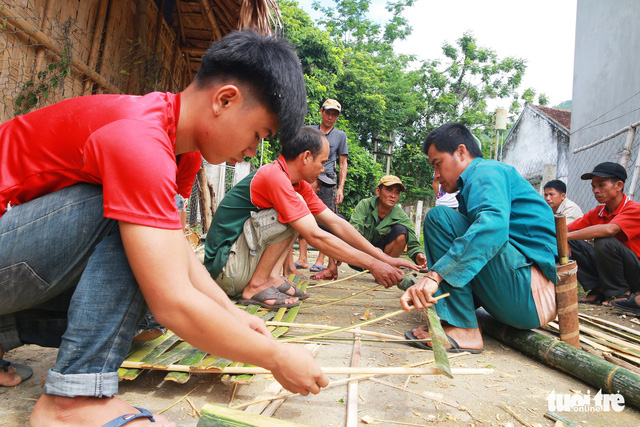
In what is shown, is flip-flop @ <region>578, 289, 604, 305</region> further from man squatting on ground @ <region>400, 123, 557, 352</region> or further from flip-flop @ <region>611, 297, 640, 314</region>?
man squatting on ground @ <region>400, 123, 557, 352</region>

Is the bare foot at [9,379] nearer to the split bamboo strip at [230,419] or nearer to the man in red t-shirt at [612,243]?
the split bamboo strip at [230,419]

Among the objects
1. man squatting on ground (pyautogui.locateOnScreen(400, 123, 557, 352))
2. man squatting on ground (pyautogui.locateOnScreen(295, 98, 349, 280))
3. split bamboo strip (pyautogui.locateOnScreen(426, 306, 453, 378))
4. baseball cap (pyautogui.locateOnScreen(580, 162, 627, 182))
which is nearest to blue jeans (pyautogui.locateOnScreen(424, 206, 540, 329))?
man squatting on ground (pyautogui.locateOnScreen(400, 123, 557, 352))

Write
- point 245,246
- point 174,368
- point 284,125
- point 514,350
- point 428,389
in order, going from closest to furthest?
point 284,125
point 174,368
point 428,389
point 514,350
point 245,246

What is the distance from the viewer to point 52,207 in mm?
1199

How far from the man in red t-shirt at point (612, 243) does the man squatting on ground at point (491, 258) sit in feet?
6.71

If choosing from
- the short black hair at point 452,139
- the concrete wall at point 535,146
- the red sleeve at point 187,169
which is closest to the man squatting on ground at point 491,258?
the short black hair at point 452,139

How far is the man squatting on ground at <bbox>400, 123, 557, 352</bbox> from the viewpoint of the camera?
2.01 metres

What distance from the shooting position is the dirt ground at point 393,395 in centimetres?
143

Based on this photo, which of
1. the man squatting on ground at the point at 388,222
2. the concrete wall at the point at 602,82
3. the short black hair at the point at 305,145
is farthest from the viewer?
the concrete wall at the point at 602,82

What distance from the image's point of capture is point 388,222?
4.57 m

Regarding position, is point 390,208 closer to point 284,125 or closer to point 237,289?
point 237,289

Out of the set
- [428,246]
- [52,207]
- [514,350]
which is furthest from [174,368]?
[514,350]

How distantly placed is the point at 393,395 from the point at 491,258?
35.7 inches

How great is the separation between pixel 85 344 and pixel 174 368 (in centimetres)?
52
